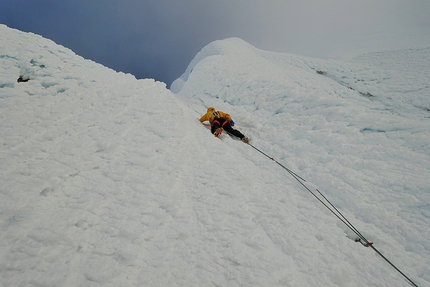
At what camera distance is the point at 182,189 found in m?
2.75

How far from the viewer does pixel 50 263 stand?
1.67 metres

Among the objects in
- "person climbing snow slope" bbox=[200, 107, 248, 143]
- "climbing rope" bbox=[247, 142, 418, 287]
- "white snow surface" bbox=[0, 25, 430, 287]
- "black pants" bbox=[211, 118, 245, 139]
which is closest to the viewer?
"white snow surface" bbox=[0, 25, 430, 287]

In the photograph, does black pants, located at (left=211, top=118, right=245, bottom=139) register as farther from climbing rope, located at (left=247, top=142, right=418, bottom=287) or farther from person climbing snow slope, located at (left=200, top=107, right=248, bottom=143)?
climbing rope, located at (left=247, top=142, right=418, bottom=287)

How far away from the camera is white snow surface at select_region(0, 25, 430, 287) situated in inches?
72.7

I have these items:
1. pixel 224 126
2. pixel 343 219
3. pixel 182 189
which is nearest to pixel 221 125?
pixel 224 126

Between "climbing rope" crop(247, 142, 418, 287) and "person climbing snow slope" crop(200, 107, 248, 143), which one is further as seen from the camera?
"person climbing snow slope" crop(200, 107, 248, 143)

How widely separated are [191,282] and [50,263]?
121cm

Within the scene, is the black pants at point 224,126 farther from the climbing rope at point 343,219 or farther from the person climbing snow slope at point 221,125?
the climbing rope at point 343,219

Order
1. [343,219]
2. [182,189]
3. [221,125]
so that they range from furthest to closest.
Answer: [221,125]
[182,189]
[343,219]

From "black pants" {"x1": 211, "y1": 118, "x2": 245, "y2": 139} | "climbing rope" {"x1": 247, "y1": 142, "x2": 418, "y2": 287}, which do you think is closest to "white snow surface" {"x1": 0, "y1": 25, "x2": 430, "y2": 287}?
"climbing rope" {"x1": 247, "y1": 142, "x2": 418, "y2": 287}

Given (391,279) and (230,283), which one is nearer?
(230,283)

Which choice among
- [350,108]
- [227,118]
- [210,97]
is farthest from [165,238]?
[210,97]

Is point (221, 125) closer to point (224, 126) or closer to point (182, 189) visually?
point (224, 126)

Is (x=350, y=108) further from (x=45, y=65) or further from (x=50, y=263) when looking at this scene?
(x=45, y=65)
